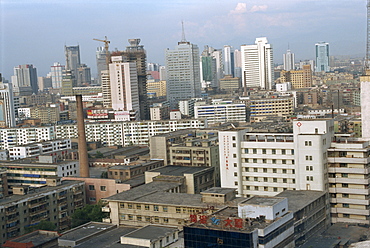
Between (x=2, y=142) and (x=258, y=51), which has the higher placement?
(x=258, y=51)

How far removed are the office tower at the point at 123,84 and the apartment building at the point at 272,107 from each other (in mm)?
11078

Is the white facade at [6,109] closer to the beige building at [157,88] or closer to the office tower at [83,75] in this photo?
the beige building at [157,88]

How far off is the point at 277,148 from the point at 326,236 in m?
3.79

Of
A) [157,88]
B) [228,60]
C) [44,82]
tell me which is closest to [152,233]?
[157,88]

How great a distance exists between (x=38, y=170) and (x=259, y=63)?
218ft

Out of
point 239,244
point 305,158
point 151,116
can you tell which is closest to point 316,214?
point 305,158

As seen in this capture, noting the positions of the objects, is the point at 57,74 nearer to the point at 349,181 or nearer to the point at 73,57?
the point at 73,57

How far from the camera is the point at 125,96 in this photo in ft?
167

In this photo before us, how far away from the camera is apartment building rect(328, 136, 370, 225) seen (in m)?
17.7

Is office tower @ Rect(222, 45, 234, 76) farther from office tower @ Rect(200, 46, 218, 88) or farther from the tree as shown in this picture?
the tree

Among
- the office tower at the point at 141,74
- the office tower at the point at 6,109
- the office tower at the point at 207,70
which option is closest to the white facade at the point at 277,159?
the office tower at the point at 141,74

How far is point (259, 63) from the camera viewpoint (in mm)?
87875

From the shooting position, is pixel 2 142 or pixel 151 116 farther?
pixel 151 116

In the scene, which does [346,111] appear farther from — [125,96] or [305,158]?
[305,158]
